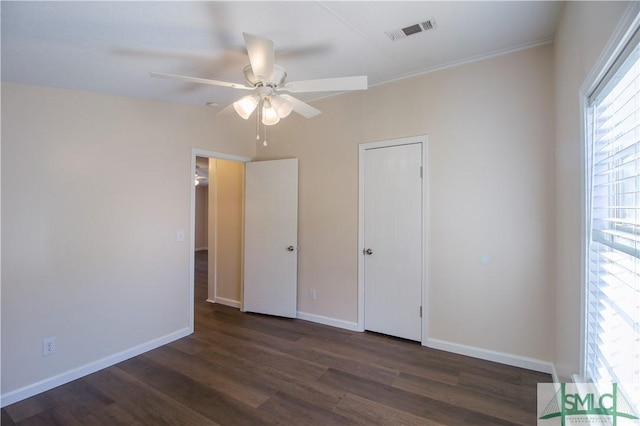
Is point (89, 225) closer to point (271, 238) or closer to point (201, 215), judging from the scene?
point (271, 238)

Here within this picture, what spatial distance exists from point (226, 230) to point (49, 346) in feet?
7.71

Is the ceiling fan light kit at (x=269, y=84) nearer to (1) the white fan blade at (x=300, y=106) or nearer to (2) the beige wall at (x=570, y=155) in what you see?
(1) the white fan blade at (x=300, y=106)

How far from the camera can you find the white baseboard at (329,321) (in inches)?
137

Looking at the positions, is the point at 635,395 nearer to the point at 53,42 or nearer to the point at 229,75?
the point at 229,75

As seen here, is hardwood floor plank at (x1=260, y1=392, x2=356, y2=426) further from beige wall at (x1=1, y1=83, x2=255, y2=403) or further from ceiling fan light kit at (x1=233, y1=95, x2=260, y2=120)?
ceiling fan light kit at (x1=233, y1=95, x2=260, y2=120)

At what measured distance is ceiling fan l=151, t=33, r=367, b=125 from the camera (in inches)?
70.4

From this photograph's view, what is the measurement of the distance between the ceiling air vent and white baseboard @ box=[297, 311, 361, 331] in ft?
9.41

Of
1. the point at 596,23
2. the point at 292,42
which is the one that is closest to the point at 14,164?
the point at 292,42

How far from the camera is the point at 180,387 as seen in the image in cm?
237

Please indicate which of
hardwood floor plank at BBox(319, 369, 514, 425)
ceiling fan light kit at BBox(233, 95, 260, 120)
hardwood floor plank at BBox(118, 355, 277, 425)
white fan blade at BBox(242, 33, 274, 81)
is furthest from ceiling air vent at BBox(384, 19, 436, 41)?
hardwood floor plank at BBox(118, 355, 277, 425)

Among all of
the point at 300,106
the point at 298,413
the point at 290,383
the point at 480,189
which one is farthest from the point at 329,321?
the point at 300,106

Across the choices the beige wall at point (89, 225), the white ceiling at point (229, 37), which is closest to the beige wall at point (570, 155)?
the white ceiling at point (229, 37)

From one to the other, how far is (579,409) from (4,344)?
148 inches

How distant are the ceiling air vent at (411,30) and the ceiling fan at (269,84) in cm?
52
